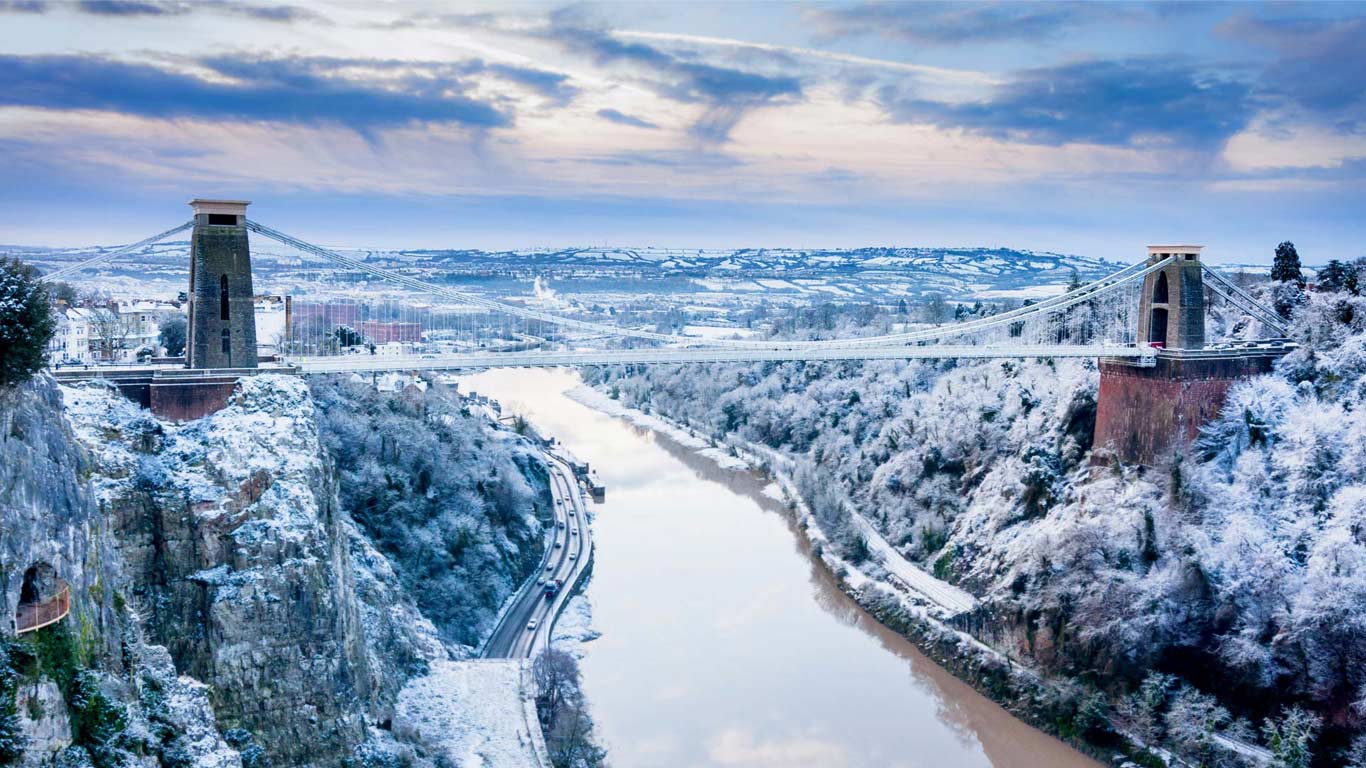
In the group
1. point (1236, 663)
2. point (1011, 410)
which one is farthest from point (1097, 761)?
point (1011, 410)

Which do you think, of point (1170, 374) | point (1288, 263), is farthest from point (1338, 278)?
point (1170, 374)

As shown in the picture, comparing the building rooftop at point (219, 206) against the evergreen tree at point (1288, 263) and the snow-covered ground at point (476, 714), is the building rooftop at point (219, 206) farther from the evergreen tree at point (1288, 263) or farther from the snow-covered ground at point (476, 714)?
the evergreen tree at point (1288, 263)

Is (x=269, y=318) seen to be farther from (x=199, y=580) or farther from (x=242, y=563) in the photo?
(x=199, y=580)

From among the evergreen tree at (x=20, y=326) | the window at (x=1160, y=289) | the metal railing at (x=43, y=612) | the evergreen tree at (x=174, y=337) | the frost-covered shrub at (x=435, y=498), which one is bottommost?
the frost-covered shrub at (x=435, y=498)

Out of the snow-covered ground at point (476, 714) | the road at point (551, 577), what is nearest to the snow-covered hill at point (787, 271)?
the road at point (551, 577)

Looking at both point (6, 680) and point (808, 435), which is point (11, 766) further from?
point (808, 435)

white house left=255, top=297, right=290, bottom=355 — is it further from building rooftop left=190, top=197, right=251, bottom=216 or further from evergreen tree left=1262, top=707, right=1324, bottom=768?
evergreen tree left=1262, top=707, right=1324, bottom=768
